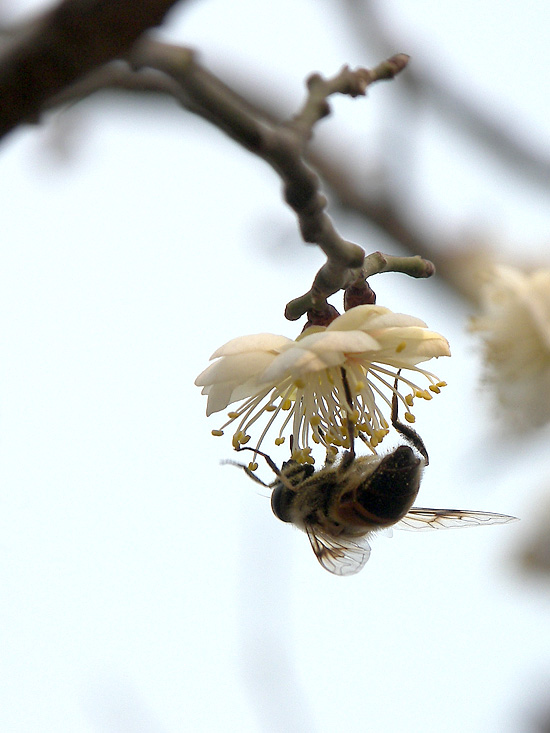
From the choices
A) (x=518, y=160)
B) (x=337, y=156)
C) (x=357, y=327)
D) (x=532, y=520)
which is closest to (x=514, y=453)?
(x=532, y=520)

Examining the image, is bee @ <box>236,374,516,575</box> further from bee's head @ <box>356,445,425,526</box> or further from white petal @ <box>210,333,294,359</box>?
white petal @ <box>210,333,294,359</box>

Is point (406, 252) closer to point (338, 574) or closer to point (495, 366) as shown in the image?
point (495, 366)

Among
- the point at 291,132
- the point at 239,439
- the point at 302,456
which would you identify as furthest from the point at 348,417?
the point at 291,132

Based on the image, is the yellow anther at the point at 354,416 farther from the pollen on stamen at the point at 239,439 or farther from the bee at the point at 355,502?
the pollen on stamen at the point at 239,439

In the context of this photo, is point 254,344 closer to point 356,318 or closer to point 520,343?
point 356,318

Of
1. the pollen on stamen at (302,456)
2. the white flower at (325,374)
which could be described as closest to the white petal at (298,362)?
the white flower at (325,374)

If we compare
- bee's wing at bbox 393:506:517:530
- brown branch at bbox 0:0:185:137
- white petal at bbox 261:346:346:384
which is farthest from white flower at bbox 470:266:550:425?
brown branch at bbox 0:0:185:137
